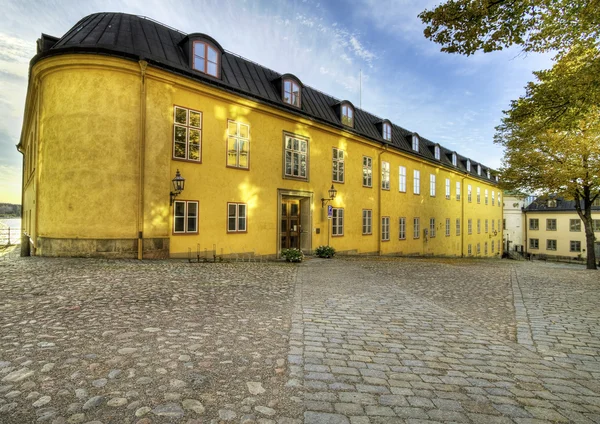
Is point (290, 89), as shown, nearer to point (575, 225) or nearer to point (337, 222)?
point (337, 222)

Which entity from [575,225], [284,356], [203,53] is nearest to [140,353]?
[284,356]

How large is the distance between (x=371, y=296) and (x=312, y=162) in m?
11.1

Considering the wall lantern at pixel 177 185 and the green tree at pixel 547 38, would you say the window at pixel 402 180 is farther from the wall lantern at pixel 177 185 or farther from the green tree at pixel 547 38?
the wall lantern at pixel 177 185

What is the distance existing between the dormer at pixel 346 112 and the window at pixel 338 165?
1968mm

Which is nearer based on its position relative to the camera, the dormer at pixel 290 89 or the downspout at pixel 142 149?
the downspout at pixel 142 149

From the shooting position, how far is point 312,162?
17.3 m

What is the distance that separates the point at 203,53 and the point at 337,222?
10716 mm

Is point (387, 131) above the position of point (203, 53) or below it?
below

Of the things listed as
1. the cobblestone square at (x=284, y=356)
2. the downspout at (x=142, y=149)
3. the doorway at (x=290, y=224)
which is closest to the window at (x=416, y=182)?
the doorway at (x=290, y=224)

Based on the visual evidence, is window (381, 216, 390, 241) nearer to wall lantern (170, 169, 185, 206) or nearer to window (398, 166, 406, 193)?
window (398, 166, 406, 193)

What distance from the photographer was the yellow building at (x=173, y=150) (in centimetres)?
1090

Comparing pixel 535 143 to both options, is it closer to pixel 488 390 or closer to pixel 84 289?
pixel 488 390

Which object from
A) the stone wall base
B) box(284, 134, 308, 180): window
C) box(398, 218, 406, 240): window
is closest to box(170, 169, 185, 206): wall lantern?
the stone wall base

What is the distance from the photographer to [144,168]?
11.2m
